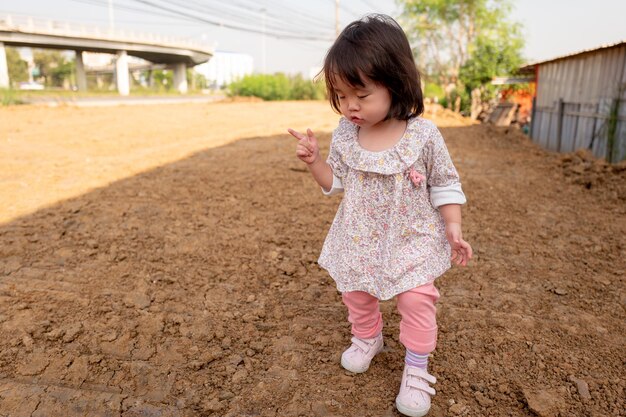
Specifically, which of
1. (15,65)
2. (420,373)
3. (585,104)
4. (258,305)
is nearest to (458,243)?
(420,373)

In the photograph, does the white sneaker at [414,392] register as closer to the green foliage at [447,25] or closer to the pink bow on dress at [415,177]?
the pink bow on dress at [415,177]

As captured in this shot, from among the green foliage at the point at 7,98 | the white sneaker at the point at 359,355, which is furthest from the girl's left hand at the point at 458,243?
the green foliage at the point at 7,98

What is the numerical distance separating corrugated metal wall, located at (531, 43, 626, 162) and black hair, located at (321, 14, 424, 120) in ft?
18.3

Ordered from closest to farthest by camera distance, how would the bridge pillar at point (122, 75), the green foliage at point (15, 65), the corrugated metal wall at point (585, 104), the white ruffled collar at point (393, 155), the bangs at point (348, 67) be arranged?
the bangs at point (348, 67), the white ruffled collar at point (393, 155), the corrugated metal wall at point (585, 104), the bridge pillar at point (122, 75), the green foliage at point (15, 65)

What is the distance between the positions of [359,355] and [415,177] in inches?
28.9

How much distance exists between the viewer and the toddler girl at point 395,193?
1.56m

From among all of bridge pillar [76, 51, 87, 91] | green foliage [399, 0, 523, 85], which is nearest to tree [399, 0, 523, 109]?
green foliage [399, 0, 523, 85]

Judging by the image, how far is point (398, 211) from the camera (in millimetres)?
1623

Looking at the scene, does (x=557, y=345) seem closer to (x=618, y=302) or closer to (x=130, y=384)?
(x=618, y=302)

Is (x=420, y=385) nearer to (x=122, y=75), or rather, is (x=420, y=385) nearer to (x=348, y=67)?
(x=348, y=67)

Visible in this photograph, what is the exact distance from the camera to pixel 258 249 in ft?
10.2

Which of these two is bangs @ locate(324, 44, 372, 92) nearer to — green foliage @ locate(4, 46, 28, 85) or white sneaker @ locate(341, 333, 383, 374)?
white sneaker @ locate(341, 333, 383, 374)

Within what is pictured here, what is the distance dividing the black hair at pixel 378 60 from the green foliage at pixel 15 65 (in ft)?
198

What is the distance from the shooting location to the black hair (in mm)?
1503
